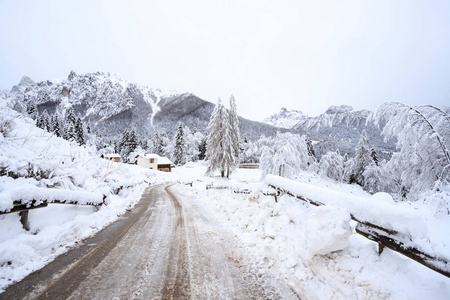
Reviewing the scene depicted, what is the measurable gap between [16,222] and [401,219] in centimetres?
733

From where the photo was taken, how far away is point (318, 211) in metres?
3.72

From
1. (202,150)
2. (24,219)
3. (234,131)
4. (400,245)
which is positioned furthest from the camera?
(202,150)

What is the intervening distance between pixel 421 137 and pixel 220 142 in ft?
79.6

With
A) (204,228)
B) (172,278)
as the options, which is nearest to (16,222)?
(172,278)

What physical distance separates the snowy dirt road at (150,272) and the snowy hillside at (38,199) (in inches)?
18.7

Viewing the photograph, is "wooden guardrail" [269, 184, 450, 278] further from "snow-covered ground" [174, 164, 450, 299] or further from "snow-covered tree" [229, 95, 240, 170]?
"snow-covered tree" [229, 95, 240, 170]

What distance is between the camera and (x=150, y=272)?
3.42m

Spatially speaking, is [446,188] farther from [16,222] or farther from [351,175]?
[351,175]

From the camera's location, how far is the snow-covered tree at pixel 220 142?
1190 inches

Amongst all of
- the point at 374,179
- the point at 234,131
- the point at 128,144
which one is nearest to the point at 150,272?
the point at 234,131

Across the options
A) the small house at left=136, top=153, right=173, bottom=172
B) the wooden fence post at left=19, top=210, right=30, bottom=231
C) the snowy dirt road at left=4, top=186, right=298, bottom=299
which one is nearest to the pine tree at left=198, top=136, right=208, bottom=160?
the small house at left=136, top=153, right=173, bottom=172

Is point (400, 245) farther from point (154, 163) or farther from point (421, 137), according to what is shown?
point (154, 163)

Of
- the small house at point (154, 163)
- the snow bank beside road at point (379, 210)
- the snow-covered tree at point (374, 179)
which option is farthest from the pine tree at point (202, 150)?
the snow bank beside road at point (379, 210)

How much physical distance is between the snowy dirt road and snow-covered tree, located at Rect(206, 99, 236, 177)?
25220mm
